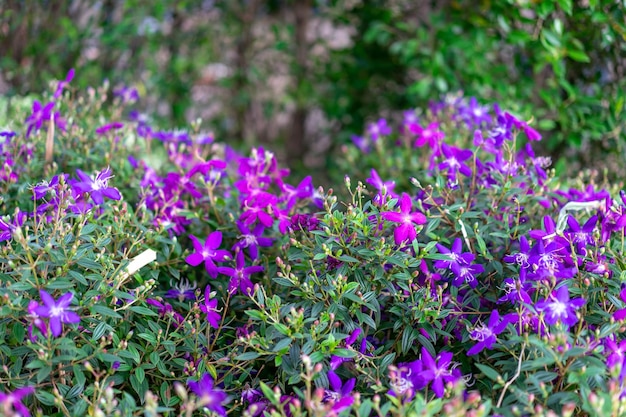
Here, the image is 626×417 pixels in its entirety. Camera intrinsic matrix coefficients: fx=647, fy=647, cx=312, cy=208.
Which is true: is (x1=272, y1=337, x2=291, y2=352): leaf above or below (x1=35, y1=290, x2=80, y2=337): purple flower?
below

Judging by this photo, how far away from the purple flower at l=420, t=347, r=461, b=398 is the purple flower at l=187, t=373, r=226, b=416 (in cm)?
40

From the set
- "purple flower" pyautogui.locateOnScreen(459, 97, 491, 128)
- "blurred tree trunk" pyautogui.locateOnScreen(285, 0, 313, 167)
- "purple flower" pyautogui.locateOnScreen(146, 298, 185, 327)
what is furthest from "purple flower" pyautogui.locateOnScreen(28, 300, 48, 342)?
"blurred tree trunk" pyautogui.locateOnScreen(285, 0, 313, 167)

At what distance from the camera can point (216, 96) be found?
13.6 ft

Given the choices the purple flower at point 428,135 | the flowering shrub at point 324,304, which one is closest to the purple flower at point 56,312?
the flowering shrub at point 324,304

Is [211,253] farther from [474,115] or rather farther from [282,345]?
[474,115]

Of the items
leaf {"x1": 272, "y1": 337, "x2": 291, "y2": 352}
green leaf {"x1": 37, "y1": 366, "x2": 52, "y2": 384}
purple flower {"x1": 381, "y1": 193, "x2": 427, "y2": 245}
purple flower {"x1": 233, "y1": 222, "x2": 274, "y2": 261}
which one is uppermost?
purple flower {"x1": 381, "y1": 193, "x2": 427, "y2": 245}

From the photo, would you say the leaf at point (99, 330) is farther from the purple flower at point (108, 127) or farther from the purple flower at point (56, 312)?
the purple flower at point (108, 127)

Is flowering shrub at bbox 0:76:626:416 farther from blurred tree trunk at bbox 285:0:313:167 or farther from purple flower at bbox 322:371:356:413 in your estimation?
blurred tree trunk at bbox 285:0:313:167

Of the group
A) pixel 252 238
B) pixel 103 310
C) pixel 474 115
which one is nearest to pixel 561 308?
pixel 252 238

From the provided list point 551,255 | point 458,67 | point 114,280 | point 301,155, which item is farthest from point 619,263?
point 301,155

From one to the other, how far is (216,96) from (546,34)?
7.16 feet

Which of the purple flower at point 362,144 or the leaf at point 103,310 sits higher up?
the leaf at point 103,310

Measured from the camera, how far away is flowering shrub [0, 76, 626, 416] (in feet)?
4.01

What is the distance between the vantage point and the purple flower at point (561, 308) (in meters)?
1.24
